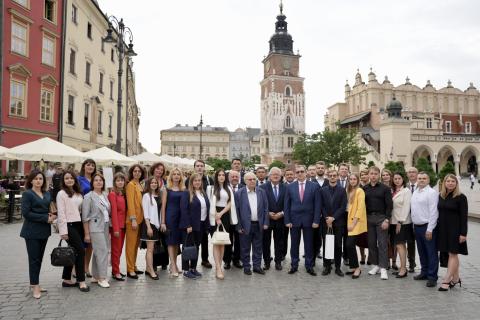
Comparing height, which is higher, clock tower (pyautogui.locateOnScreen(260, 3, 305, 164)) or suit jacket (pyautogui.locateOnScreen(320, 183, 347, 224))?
clock tower (pyautogui.locateOnScreen(260, 3, 305, 164))

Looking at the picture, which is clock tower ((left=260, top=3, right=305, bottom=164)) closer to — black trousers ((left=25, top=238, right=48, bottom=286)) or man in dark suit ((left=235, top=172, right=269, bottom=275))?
man in dark suit ((left=235, top=172, right=269, bottom=275))

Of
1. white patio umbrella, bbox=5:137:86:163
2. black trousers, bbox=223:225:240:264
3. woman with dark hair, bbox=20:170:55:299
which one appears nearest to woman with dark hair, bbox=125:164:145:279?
woman with dark hair, bbox=20:170:55:299

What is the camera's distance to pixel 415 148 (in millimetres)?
48938

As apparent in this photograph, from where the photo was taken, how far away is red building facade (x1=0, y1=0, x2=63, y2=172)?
65.8ft

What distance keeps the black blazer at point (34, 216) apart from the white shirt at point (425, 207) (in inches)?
244

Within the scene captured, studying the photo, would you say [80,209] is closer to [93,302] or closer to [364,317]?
[93,302]

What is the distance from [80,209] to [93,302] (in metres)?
1.55

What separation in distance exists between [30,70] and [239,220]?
62.5 feet

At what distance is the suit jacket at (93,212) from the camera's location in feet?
21.4

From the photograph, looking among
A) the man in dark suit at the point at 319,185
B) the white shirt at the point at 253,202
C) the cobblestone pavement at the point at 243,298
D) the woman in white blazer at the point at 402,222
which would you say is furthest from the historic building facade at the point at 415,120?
the cobblestone pavement at the point at 243,298

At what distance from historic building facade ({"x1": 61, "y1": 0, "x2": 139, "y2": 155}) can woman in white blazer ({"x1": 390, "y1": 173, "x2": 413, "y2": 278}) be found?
2130 centimetres

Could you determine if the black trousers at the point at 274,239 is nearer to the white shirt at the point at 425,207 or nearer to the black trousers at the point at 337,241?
the black trousers at the point at 337,241

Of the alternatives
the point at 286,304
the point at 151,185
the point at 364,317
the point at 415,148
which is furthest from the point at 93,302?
the point at 415,148

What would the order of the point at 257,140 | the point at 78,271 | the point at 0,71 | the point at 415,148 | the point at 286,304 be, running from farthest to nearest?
the point at 257,140, the point at 415,148, the point at 0,71, the point at 78,271, the point at 286,304
